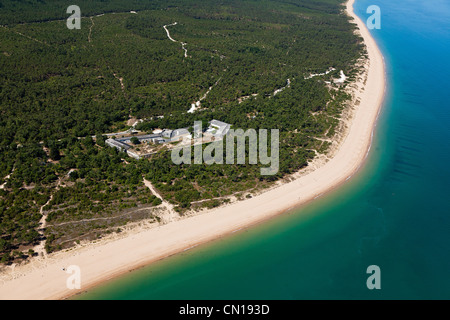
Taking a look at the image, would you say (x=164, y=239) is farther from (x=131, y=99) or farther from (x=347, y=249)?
(x=131, y=99)

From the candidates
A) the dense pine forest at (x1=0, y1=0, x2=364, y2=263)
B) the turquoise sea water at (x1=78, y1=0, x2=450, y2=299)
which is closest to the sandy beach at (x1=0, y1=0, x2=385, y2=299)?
the turquoise sea water at (x1=78, y1=0, x2=450, y2=299)

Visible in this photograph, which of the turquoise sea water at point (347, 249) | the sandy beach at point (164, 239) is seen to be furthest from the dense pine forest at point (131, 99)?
the turquoise sea water at point (347, 249)

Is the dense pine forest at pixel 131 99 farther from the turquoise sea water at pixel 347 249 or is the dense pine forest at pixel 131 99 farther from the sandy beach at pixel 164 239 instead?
the turquoise sea water at pixel 347 249

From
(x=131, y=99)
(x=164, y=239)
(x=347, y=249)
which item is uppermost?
(x=131, y=99)

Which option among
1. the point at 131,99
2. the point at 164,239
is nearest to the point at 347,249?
the point at 164,239

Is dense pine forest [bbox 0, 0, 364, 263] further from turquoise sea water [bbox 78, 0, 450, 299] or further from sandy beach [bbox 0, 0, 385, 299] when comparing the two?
turquoise sea water [bbox 78, 0, 450, 299]
